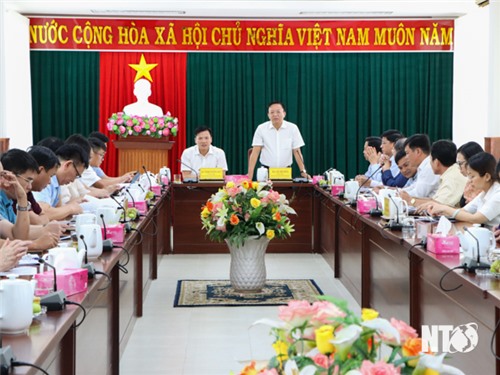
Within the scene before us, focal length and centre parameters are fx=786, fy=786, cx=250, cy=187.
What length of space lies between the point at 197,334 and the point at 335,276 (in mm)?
2035

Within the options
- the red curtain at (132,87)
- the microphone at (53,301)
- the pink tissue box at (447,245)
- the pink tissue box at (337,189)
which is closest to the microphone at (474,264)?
the pink tissue box at (447,245)

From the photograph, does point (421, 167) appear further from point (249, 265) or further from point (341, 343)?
point (341, 343)

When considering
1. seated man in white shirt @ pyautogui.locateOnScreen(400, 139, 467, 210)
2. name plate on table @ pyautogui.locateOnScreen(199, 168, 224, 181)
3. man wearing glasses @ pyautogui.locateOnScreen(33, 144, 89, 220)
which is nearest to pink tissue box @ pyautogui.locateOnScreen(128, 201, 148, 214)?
man wearing glasses @ pyautogui.locateOnScreen(33, 144, 89, 220)

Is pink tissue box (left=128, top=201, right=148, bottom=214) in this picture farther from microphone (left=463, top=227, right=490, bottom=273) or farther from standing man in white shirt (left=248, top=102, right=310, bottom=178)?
standing man in white shirt (left=248, top=102, right=310, bottom=178)

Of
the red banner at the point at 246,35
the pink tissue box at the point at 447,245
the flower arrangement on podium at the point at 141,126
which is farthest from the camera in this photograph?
the red banner at the point at 246,35

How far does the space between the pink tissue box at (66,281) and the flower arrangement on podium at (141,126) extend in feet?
21.0

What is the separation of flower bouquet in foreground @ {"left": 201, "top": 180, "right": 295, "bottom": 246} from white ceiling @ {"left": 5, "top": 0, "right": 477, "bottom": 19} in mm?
4216

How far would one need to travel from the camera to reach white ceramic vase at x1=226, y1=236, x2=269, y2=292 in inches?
215

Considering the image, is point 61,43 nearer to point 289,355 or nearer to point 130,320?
point 130,320

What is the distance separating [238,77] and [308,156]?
1.44m

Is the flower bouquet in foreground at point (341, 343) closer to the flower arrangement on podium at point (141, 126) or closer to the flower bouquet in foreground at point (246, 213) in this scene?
the flower bouquet in foreground at point (246, 213)

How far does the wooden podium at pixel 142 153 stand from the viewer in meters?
8.98

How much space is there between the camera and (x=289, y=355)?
1162mm

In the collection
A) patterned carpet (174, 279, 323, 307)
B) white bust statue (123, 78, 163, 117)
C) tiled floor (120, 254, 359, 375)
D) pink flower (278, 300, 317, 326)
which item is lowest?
tiled floor (120, 254, 359, 375)
